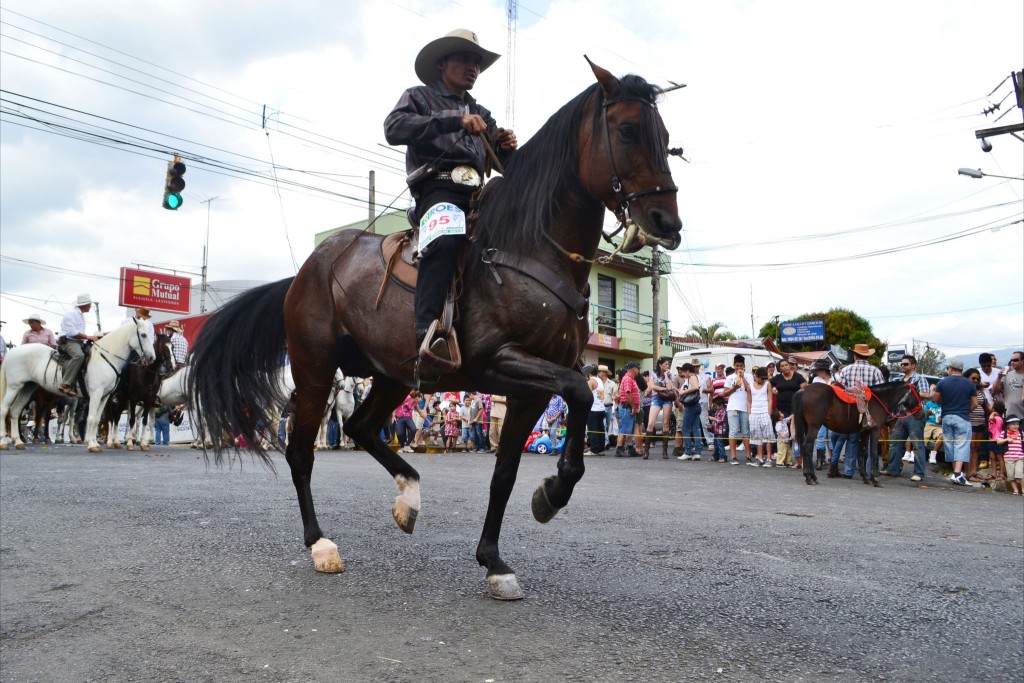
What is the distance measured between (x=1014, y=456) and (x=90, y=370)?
16600 mm

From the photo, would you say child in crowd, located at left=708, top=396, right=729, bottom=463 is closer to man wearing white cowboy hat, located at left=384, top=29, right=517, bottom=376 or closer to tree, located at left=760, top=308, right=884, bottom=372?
man wearing white cowboy hat, located at left=384, top=29, right=517, bottom=376

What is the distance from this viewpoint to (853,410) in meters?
13.2

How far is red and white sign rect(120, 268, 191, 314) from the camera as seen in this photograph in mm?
55750

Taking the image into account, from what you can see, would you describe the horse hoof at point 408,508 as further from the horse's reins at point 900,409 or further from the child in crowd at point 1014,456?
the child in crowd at point 1014,456

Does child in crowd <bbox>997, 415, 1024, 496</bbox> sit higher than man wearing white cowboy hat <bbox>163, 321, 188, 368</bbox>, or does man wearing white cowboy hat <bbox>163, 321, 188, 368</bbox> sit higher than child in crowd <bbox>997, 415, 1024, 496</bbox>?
man wearing white cowboy hat <bbox>163, 321, 188, 368</bbox>

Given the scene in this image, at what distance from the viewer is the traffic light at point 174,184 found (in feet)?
52.7

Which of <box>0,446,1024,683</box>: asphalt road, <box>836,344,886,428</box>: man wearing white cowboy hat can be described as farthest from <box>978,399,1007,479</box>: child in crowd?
<box>0,446,1024,683</box>: asphalt road

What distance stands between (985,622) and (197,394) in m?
5.37

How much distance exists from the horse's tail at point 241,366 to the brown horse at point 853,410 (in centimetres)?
969

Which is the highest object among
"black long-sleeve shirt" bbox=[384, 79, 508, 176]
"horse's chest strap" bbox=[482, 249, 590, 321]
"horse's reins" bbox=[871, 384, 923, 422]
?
"black long-sleeve shirt" bbox=[384, 79, 508, 176]

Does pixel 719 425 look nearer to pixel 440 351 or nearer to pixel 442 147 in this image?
pixel 442 147

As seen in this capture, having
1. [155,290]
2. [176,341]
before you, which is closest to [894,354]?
[176,341]

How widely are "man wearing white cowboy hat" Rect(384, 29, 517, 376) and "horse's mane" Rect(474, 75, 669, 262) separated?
0.20m

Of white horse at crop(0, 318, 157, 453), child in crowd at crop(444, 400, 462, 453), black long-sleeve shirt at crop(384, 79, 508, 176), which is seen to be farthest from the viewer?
child in crowd at crop(444, 400, 462, 453)
